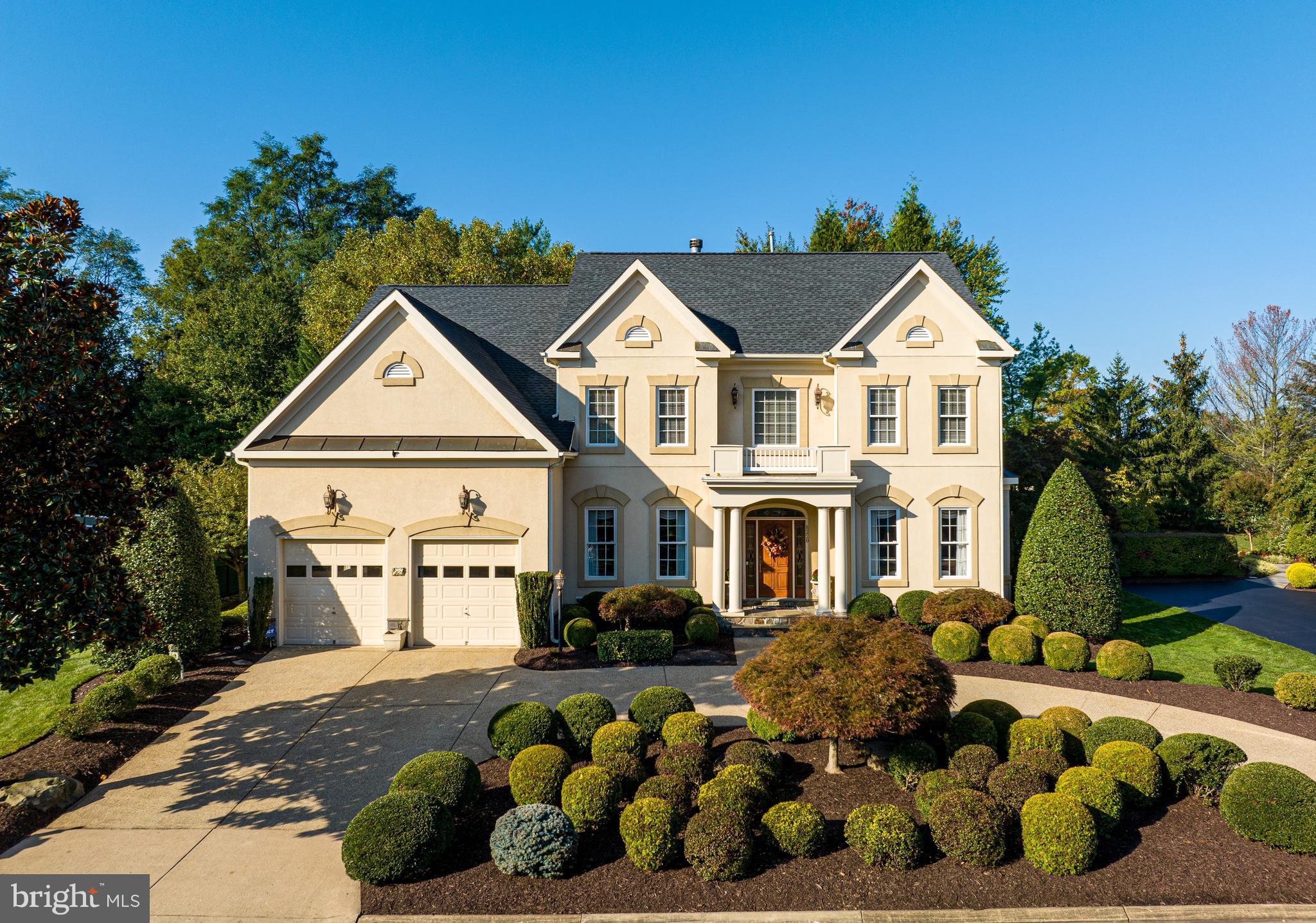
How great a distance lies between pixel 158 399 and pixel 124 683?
2300 cm

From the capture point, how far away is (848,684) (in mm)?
9078

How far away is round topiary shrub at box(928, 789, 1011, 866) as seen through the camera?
7680mm

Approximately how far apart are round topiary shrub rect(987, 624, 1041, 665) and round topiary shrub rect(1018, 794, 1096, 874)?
8109mm

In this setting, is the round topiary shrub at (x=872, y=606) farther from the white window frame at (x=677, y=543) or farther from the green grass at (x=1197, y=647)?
the green grass at (x=1197, y=647)

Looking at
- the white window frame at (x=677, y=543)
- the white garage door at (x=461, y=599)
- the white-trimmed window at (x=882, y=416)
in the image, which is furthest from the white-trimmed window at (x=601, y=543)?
the white-trimmed window at (x=882, y=416)

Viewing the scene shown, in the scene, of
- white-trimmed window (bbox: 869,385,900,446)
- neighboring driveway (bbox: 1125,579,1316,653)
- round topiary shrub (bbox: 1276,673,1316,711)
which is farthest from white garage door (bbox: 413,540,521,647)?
neighboring driveway (bbox: 1125,579,1316,653)

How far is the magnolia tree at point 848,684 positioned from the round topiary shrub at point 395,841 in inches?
165

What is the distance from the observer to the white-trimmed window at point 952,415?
2078cm

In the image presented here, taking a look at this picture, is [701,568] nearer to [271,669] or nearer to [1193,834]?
[271,669]

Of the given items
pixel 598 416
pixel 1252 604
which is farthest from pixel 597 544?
pixel 1252 604

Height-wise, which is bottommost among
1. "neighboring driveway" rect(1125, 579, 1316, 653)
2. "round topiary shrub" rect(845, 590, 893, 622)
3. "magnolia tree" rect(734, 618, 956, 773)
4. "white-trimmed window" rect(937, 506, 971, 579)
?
"neighboring driveway" rect(1125, 579, 1316, 653)

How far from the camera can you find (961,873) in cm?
762

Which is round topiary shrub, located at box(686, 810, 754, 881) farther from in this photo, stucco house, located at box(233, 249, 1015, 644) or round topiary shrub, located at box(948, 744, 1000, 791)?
stucco house, located at box(233, 249, 1015, 644)

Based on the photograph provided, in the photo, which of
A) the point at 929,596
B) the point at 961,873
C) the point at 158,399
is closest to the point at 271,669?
the point at 961,873
